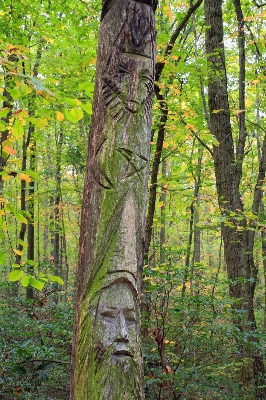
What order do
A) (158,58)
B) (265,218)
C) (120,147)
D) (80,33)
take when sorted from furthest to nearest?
(80,33), (265,218), (158,58), (120,147)

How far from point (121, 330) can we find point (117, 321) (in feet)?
0.15

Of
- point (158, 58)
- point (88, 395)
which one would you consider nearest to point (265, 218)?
point (158, 58)

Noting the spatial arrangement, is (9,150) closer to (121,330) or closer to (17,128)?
(17,128)

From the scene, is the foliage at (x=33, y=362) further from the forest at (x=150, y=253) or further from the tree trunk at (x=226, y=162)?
the tree trunk at (x=226, y=162)

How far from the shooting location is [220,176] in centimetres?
646

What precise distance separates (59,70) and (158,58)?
9.69 ft

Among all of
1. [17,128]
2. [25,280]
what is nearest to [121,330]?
[25,280]

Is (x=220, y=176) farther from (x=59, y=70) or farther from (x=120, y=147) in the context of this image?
(x=120, y=147)

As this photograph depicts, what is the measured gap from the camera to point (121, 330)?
1815mm

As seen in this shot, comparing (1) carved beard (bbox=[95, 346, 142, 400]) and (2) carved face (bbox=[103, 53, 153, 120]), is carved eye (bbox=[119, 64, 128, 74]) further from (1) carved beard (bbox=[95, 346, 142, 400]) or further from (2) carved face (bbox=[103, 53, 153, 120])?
(1) carved beard (bbox=[95, 346, 142, 400])

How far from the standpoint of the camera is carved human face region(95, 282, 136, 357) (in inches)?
70.4

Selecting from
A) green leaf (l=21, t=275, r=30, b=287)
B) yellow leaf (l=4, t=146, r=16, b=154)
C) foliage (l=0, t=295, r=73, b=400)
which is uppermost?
yellow leaf (l=4, t=146, r=16, b=154)

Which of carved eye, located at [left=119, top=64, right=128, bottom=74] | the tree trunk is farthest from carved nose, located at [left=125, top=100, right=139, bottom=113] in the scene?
the tree trunk

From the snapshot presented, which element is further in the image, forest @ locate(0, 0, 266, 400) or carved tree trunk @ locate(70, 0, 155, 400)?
forest @ locate(0, 0, 266, 400)
